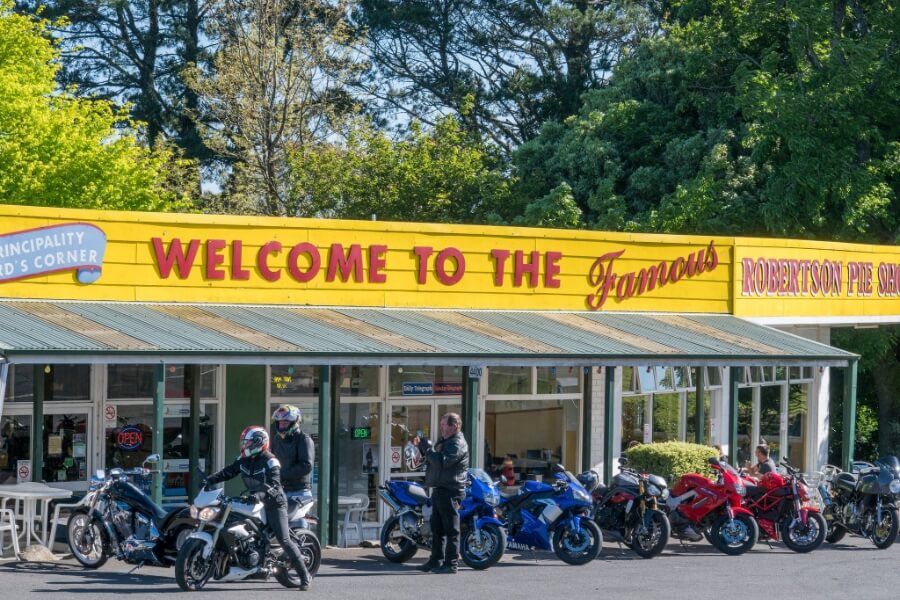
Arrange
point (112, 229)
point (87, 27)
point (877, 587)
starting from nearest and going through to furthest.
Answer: point (877, 587)
point (112, 229)
point (87, 27)

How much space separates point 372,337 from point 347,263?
208cm

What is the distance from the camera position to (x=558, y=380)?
68.9ft

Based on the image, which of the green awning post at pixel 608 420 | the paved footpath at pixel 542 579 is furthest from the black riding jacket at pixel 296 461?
the green awning post at pixel 608 420

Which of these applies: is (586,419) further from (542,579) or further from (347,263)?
(542,579)

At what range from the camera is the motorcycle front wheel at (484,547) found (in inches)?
575

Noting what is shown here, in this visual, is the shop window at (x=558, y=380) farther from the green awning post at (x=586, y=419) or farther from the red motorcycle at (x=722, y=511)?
the red motorcycle at (x=722, y=511)

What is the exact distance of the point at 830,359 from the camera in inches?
795

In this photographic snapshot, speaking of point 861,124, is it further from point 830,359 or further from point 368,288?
point 368,288

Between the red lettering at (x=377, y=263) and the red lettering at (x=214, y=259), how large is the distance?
6.88ft

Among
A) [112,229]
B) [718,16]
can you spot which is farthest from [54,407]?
[718,16]

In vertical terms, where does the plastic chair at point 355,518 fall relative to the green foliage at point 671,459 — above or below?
below

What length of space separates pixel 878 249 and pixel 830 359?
6.38m

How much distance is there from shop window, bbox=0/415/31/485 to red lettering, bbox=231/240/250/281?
3.01 m

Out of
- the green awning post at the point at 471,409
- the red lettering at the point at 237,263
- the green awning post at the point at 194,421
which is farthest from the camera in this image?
the red lettering at the point at 237,263
